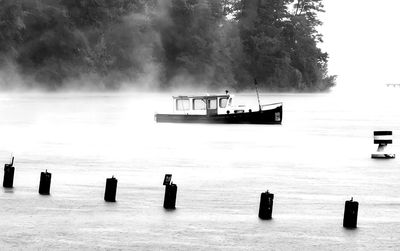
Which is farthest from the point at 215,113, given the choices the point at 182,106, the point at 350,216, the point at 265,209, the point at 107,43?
the point at 107,43

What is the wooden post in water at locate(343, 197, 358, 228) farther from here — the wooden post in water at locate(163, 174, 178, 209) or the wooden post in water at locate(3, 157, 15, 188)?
the wooden post in water at locate(3, 157, 15, 188)

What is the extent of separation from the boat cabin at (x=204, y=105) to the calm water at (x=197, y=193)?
21509 mm

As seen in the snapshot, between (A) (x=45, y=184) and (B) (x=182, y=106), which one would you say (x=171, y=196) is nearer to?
(A) (x=45, y=184)

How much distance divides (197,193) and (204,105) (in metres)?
64.6

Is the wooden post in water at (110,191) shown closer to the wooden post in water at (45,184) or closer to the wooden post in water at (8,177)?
the wooden post in water at (45,184)

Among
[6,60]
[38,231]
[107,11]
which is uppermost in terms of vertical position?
[107,11]

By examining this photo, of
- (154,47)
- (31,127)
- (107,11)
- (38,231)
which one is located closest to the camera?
(38,231)

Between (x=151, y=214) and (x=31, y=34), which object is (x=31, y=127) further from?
(x=31, y=34)

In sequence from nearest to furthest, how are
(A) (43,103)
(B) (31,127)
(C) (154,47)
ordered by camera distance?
(B) (31,127)
(A) (43,103)
(C) (154,47)

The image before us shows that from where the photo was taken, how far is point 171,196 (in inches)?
1118

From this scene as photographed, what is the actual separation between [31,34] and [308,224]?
136 m

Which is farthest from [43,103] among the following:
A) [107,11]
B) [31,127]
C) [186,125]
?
[31,127]

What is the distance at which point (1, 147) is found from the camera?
184 ft

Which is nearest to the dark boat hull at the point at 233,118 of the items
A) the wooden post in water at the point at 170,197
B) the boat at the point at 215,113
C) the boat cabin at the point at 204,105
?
the boat at the point at 215,113
